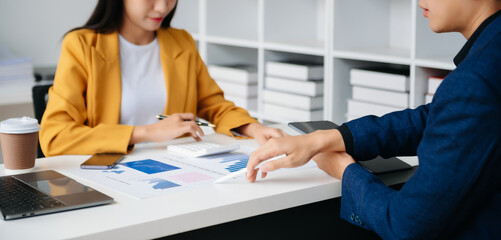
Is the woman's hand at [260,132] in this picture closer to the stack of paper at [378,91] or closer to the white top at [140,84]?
the white top at [140,84]

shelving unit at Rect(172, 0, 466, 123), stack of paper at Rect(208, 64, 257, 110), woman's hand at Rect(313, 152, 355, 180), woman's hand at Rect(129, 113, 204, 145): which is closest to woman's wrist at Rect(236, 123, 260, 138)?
woman's hand at Rect(129, 113, 204, 145)

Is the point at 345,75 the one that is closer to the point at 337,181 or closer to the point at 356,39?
the point at 356,39

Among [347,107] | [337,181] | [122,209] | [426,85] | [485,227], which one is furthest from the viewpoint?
[347,107]

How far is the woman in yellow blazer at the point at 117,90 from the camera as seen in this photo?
5.69ft

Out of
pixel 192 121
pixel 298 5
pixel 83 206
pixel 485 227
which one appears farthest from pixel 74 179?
pixel 298 5

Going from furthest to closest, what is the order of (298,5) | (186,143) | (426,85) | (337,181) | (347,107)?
(298,5) < (347,107) < (426,85) < (186,143) < (337,181)

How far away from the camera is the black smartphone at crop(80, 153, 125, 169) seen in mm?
1492

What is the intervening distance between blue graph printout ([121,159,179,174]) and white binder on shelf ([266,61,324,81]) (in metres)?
1.54

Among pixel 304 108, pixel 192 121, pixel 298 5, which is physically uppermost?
pixel 298 5

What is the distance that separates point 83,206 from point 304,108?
6.34ft

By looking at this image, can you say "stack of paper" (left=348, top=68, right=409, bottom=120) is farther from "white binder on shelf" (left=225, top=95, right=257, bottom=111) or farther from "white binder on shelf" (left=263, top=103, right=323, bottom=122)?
"white binder on shelf" (left=225, top=95, right=257, bottom=111)

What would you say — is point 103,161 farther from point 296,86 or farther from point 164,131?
point 296,86

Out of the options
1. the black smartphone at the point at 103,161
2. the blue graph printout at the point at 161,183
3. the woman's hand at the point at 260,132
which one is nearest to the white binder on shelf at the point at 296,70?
the woman's hand at the point at 260,132

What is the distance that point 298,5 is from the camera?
3.25m
